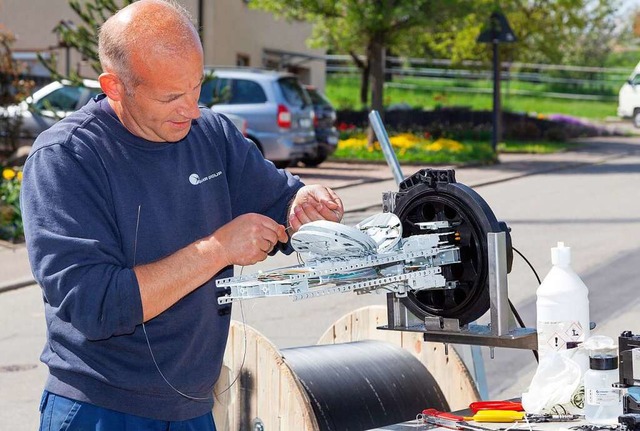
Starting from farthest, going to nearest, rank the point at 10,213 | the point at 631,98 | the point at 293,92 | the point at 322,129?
the point at 631,98 < the point at 322,129 < the point at 293,92 < the point at 10,213

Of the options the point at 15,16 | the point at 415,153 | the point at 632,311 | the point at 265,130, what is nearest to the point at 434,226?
the point at 632,311

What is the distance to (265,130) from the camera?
2331 centimetres

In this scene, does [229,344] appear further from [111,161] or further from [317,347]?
[111,161]

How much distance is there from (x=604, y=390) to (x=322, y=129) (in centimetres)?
2197

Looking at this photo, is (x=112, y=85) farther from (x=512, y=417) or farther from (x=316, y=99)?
(x=316, y=99)

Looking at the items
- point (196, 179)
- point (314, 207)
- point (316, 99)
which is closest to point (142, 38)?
point (196, 179)

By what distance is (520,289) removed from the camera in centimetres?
1164

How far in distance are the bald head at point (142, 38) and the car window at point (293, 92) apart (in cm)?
2031

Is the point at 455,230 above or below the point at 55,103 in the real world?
above

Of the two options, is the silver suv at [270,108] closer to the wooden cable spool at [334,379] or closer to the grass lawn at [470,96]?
the wooden cable spool at [334,379]

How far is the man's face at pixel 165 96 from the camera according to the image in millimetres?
3336

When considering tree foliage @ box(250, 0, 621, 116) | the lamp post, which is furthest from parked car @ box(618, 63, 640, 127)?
the lamp post

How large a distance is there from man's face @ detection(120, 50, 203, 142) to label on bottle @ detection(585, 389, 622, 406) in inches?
52.8

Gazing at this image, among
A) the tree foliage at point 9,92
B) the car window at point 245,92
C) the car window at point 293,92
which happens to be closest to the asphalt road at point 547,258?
the car window at point 293,92
